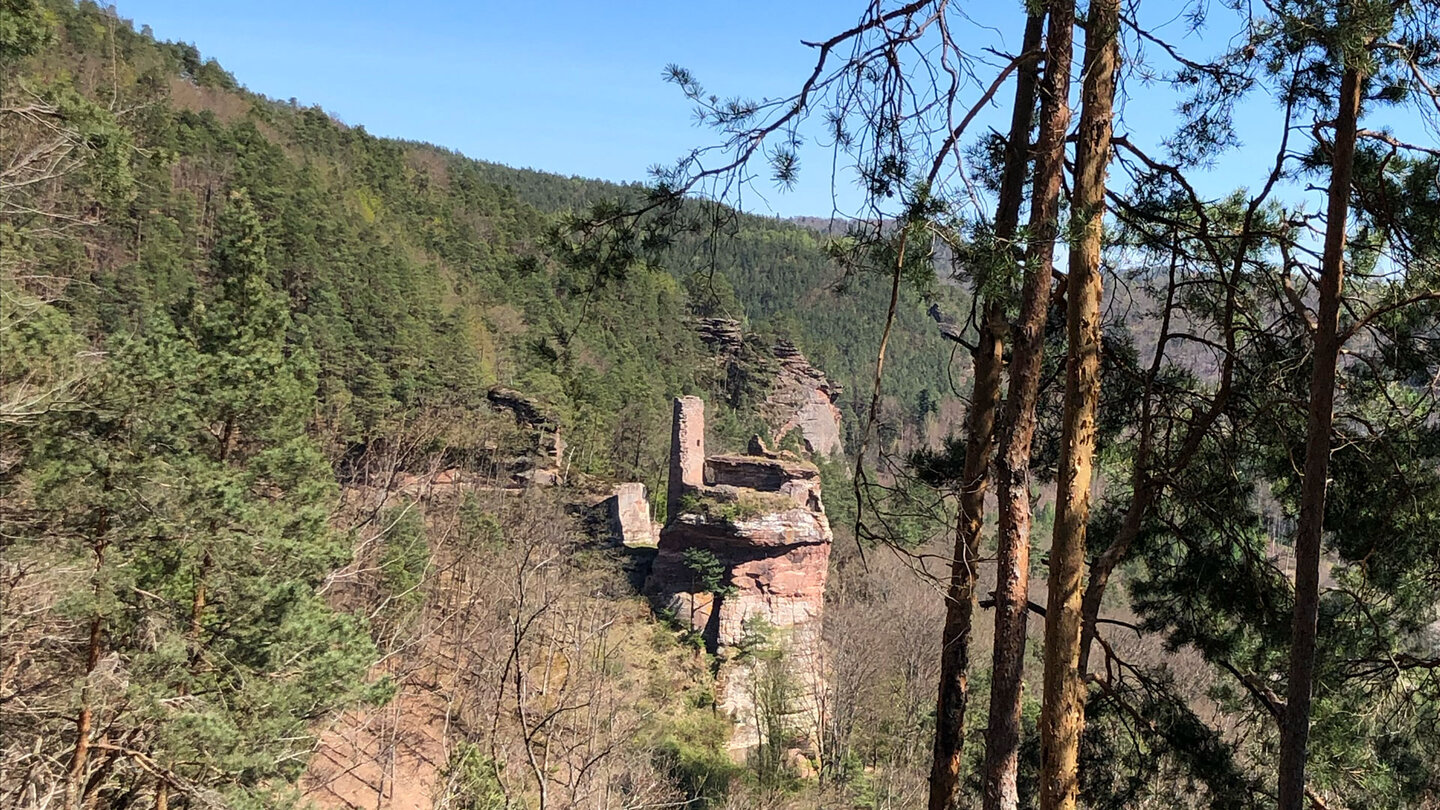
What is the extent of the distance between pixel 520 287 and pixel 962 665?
41.3 m

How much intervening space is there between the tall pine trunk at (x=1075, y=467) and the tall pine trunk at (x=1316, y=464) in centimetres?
123

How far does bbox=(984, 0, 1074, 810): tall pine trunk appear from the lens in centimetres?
336

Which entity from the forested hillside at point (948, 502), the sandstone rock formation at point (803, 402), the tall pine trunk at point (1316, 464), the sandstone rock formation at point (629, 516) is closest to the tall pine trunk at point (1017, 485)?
the forested hillside at point (948, 502)

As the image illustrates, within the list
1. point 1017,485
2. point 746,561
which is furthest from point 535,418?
point 1017,485

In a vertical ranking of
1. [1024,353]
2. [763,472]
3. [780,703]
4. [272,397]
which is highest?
[1024,353]

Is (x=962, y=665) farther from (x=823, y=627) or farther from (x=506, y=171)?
(x=506, y=171)

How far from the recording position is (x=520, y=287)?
43000 millimetres

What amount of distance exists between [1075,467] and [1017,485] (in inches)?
10.2

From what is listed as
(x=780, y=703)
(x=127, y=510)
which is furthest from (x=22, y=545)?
(x=780, y=703)

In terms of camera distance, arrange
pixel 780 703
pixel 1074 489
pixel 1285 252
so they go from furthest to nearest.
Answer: pixel 780 703 < pixel 1285 252 < pixel 1074 489

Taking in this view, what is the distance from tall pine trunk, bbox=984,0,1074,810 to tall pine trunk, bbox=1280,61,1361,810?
1.32 meters

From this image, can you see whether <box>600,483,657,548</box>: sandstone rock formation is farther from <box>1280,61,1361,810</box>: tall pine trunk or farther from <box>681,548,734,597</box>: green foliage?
<box>1280,61,1361,810</box>: tall pine trunk

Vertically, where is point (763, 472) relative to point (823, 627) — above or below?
above

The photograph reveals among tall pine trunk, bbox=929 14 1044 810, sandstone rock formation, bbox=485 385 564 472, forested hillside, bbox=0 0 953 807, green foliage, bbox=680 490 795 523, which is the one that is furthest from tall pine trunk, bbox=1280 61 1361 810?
sandstone rock formation, bbox=485 385 564 472
